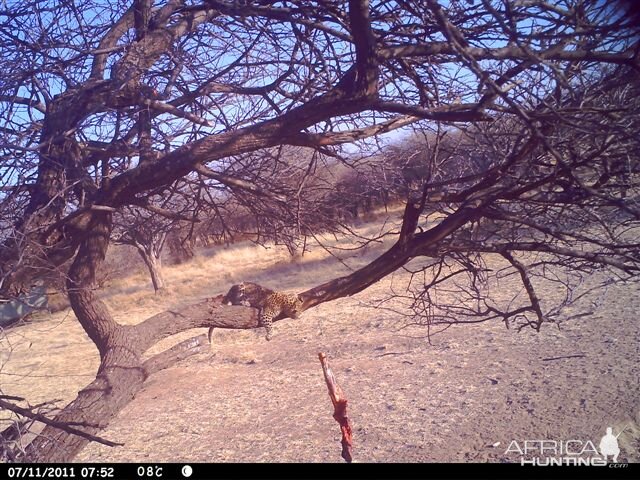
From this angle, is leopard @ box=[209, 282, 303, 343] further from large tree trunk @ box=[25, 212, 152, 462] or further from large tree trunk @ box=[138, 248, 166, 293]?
large tree trunk @ box=[138, 248, 166, 293]

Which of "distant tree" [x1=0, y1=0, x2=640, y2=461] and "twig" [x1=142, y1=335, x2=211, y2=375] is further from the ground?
"distant tree" [x1=0, y1=0, x2=640, y2=461]

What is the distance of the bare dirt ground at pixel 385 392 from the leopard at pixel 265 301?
1446mm

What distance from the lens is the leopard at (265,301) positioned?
172 inches

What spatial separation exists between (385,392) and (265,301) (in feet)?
15.4

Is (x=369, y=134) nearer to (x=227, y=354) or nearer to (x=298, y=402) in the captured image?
(x=298, y=402)

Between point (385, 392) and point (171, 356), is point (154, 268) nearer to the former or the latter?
point (385, 392)

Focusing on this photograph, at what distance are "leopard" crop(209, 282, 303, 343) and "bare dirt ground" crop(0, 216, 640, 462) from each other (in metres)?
1.45

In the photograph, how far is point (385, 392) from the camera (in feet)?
27.7

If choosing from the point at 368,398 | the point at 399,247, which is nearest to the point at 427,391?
the point at 368,398

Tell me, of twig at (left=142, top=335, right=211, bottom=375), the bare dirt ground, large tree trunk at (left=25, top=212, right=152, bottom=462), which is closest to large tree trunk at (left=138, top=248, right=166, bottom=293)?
the bare dirt ground

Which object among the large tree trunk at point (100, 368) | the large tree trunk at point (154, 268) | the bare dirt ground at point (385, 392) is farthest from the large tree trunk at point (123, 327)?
the large tree trunk at point (154, 268)

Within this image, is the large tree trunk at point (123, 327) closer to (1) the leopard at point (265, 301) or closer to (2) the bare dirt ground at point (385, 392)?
(1) the leopard at point (265, 301)

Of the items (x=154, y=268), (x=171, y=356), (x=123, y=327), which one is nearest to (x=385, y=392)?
(x=171, y=356)

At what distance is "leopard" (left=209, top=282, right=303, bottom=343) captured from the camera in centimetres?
438
